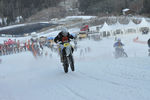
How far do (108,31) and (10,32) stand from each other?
114ft

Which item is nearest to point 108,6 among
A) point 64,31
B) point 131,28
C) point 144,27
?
point 131,28

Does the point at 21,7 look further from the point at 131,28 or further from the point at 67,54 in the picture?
the point at 67,54

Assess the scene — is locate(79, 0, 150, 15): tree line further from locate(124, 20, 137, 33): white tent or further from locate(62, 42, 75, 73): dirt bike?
locate(62, 42, 75, 73): dirt bike

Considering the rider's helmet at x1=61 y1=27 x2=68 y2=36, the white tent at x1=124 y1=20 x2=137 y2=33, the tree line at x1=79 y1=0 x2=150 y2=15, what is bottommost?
the white tent at x1=124 y1=20 x2=137 y2=33

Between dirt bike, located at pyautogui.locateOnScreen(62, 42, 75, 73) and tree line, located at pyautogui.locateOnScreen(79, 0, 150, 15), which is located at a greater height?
tree line, located at pyautogui.locateOnScreen(79, 0, 150, 15)

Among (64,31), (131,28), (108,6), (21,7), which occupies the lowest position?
(131,28)

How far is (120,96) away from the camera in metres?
4.50

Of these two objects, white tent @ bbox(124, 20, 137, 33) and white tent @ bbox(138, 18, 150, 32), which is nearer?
white tent @ bbox(138, 18, 150, 32)

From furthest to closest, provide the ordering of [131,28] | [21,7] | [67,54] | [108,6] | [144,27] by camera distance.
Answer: [21,7] < [108,6] < [131,28] < [144,27] < [67,54]

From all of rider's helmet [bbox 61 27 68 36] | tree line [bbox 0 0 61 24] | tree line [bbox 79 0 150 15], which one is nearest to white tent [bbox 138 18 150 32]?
rider's helmet [bbox 61 27 68 36]

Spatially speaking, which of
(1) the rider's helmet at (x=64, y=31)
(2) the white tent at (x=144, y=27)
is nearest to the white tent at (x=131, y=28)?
(2) the white tent at (x=144, y=27)

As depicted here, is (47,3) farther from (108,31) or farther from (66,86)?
(66,86)

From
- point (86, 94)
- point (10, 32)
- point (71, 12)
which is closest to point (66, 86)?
point (86, 94)

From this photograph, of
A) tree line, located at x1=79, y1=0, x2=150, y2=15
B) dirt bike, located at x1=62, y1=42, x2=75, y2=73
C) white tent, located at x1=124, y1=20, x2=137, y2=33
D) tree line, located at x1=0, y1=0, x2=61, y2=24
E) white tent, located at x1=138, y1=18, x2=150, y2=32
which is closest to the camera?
dirt bike, located at x1=62, y1=42, x2=75, y2=73
